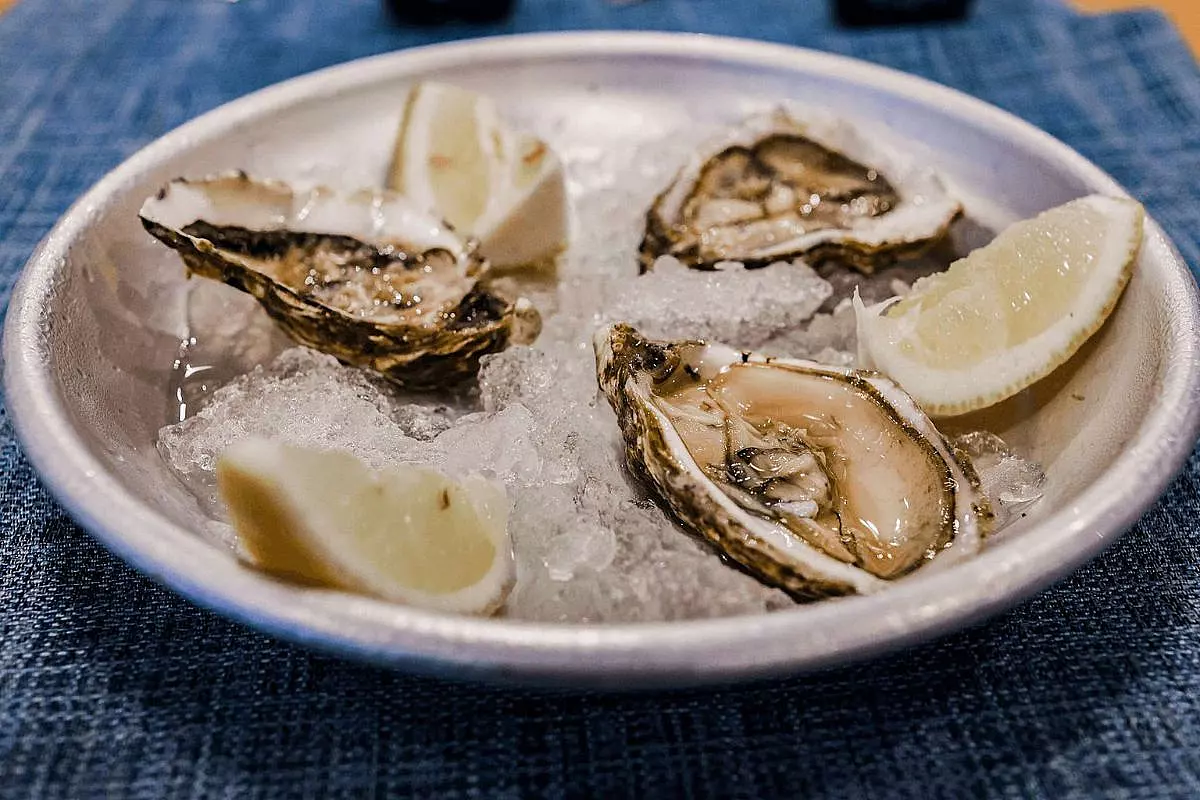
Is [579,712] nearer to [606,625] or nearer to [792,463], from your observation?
[606,625]

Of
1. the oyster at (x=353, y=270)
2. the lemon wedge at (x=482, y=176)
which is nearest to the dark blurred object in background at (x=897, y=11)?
the lemon wedge at (x=482, y=176)

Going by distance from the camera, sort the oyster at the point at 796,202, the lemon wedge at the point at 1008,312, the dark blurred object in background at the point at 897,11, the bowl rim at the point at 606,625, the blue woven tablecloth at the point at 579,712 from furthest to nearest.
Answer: the dark blurred object in background at the point at 897,11, the oyster at the point at 796,202, the lemon wedge at the point at 1008,312, the blue woven tablecloth at the point at 579,712, the bowl rim at the point at 606,625

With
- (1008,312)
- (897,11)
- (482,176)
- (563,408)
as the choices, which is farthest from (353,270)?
(897,11)

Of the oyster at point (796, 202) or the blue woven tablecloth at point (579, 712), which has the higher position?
the oyster at point (796, 202)

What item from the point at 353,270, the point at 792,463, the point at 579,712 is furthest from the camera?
the point at 353,270

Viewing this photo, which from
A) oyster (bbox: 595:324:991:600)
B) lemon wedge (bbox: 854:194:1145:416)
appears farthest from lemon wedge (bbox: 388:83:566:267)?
lemon wedge (bbox: 854:194:1145:416)

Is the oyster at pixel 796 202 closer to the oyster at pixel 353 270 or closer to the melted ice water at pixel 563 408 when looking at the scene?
the melted ice water at pixel 563 408

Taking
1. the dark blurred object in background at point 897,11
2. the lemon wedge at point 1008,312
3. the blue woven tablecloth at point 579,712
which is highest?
the lemon wedge at point 1008,312
